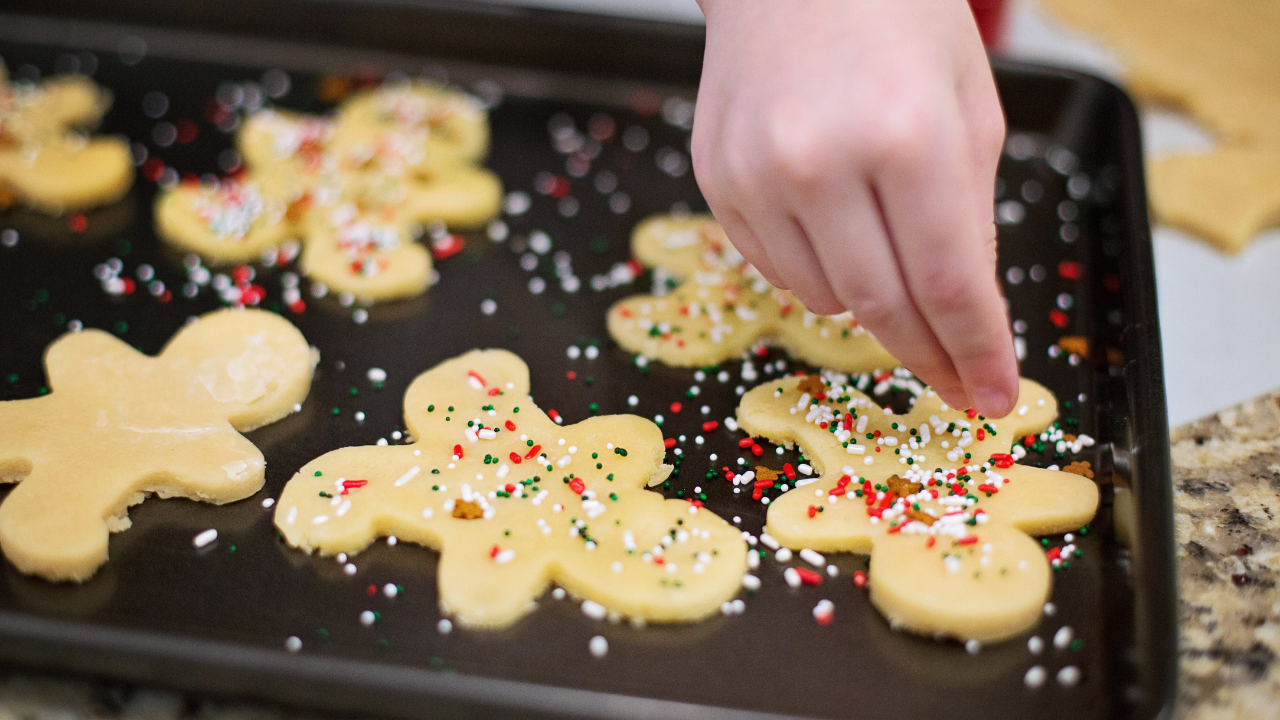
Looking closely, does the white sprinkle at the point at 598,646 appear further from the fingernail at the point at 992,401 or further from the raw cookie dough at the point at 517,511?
the fingernail at the point at 992,401

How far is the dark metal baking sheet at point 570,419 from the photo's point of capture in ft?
3.20

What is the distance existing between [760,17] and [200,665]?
31.2 inches

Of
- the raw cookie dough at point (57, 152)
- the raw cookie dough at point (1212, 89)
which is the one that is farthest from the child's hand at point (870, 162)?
the raw cookie dough at point (57, 152)

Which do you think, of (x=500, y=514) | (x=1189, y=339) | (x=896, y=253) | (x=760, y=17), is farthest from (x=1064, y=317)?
(x=500, y=514)

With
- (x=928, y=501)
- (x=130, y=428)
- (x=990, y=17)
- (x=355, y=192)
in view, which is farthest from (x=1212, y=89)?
(x=130, y=428)

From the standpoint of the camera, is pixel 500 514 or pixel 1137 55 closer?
pixel 500 514

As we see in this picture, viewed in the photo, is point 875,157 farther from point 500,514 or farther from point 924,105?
point 500,514

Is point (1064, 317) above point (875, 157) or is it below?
below

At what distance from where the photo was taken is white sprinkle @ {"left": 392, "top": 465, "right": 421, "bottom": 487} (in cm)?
116

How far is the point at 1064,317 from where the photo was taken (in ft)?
4.80

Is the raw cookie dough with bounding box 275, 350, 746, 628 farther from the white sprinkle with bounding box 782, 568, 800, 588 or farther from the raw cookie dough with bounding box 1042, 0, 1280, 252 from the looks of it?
the raw cookie dough with bounding box 1042, 0, 1280, 252

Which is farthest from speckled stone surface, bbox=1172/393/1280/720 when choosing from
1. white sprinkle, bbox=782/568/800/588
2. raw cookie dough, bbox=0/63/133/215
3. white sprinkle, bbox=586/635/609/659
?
raw cookie dough, bbox=0/63/133/215

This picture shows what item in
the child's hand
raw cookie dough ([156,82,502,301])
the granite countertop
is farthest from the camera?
raw cookie dough ([156,82,502,301])

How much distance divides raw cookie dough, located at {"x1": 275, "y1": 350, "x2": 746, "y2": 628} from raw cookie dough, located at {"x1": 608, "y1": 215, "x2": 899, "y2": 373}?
6.7 inches
